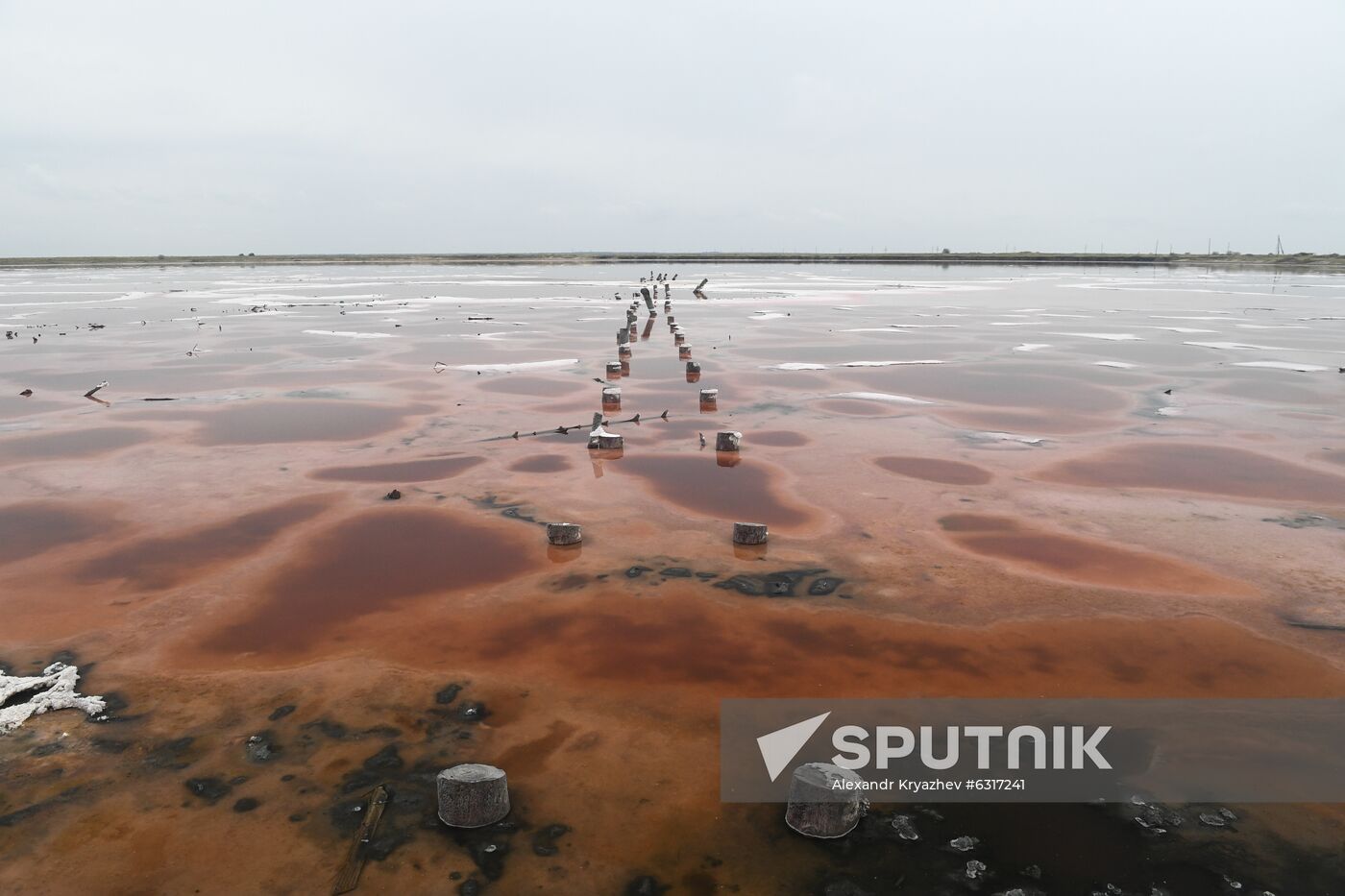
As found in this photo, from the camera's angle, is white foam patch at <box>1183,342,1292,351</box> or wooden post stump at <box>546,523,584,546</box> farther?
Answer: white foam patch at <box>1183,342,1292,351</box>

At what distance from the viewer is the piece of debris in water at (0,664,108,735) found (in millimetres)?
4934

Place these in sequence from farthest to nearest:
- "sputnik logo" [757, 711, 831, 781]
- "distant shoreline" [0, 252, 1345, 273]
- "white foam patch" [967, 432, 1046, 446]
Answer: "distant shoreline" [0, 252, 1345, 273] < "white foam patch" [967, 432, 1046, 446] < "sputnik logo" [757, 711, 831, 781]

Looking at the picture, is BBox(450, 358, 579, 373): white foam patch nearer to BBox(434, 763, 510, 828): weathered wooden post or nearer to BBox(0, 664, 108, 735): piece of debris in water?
BBox(0, 664, 108, 735): piece of debris in water

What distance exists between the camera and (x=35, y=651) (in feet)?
18.7

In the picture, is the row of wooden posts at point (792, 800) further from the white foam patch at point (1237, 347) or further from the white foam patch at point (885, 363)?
the white foam patch at point (1237, 347)

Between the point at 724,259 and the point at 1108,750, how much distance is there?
135 metres

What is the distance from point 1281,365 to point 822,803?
796 inches

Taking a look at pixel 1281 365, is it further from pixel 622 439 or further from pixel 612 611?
pixel 612 611

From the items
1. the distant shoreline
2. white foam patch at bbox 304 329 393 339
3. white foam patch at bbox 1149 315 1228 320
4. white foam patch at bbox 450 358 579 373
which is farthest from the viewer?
the distant shoreline

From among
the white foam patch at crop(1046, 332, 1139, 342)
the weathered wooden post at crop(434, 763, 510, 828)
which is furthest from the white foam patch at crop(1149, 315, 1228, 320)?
the weathered wooden post at crop(434, 763, 510, 828)

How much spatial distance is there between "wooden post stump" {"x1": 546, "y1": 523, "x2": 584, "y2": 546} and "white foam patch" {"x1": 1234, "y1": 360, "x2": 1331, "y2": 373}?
1797 centimetres

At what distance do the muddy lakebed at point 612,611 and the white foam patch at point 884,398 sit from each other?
11 centimetres

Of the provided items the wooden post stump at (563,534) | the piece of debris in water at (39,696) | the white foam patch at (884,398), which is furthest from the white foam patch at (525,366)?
the piece of debris in water at (39,696)

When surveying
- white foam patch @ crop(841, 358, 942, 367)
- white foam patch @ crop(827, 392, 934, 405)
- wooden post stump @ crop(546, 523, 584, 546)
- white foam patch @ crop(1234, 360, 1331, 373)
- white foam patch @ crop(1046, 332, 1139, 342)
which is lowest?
wooden post stump @ crop(546, 523, 584, 546)
